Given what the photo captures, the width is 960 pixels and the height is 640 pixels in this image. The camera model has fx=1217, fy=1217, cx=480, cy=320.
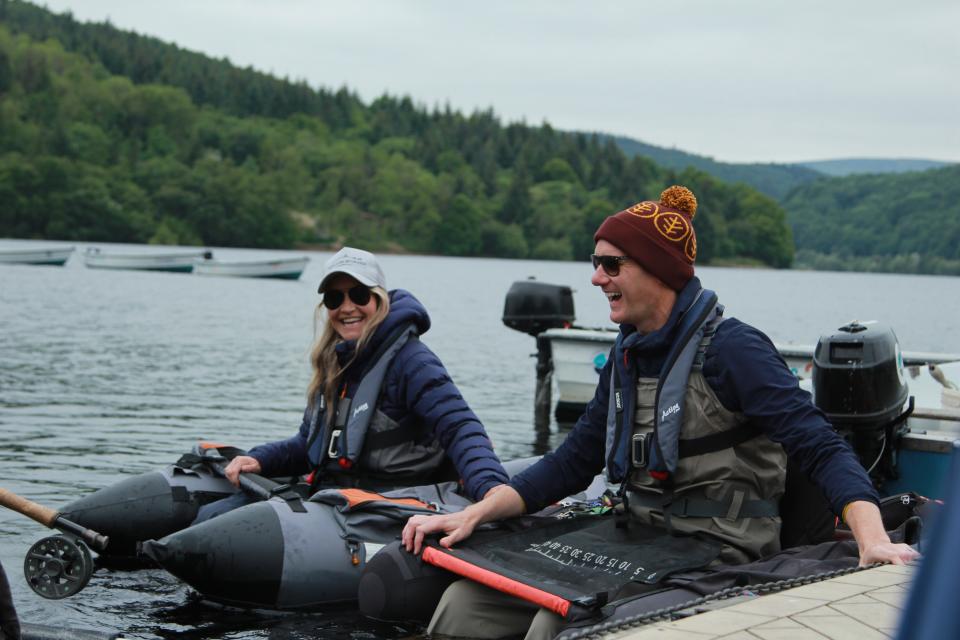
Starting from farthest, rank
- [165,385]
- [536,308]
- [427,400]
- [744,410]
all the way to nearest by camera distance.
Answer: [165,385] < [536,308] < [427,400] < [744,410]

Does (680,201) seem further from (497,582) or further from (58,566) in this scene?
(58,566)

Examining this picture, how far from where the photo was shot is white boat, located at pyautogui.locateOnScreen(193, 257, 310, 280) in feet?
207

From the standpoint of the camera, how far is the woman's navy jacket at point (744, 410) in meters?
3.77

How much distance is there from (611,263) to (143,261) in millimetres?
62446

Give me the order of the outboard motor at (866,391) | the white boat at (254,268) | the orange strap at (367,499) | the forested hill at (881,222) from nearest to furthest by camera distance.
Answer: the orange strap at (367,499), the outboard motor at (866,391), the white boat at (254,268), the forested hill at (881,222)

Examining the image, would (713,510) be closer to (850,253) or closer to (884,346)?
(884,346)

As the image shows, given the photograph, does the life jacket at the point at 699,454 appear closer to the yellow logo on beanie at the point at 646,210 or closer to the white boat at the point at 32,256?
the yellow logo on beanie at the point at 646,210

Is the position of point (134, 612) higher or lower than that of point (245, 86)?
lower

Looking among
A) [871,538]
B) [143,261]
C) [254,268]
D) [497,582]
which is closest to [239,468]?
[497,582]

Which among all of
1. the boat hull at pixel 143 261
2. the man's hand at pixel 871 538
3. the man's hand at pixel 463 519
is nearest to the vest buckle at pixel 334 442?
the man's hand at pixel 463 519

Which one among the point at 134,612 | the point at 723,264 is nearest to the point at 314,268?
the point at 723,264

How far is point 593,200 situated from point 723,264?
18464mm

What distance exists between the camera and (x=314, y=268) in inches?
3406

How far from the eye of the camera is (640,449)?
4.13 metres
